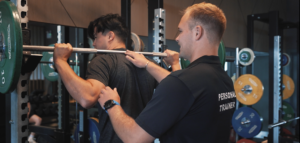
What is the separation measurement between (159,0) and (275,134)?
9.25ft

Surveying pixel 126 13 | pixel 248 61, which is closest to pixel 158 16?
pixel 126 13

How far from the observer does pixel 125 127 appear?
3.10 ft

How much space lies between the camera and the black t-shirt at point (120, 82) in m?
1.31

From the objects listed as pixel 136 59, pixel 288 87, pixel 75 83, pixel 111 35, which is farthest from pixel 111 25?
pixel 288 87

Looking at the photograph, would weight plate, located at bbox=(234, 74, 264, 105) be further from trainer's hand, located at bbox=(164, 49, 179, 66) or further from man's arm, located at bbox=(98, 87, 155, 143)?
man's arm, located at bbox=(98, 87, 155, 143)

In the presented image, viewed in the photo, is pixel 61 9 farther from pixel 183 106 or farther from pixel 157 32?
pixel 183 106

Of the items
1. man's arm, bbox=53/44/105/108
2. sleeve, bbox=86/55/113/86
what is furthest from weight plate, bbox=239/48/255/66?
man's arm, bbox=53/44/105/108

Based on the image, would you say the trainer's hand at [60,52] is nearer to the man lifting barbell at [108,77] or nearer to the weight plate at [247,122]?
the man lifting barbell at [108,77]

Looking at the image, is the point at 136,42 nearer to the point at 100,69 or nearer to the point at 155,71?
the point at 155,71

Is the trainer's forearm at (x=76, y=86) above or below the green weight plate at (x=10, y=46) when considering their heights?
below

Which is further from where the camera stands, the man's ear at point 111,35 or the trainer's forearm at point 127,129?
the man's ear at point 111,35

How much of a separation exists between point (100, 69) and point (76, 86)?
17 cm

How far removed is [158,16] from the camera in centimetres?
196

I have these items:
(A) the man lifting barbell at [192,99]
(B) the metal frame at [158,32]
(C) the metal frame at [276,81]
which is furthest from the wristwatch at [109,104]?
(C) the metal frame at [276,81]
